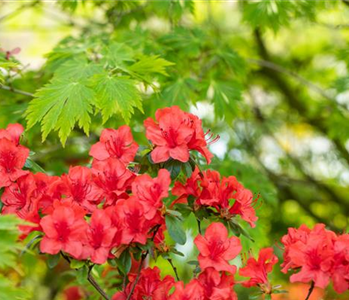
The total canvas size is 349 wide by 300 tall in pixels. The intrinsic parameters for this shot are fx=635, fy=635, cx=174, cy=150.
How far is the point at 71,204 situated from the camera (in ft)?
4.16

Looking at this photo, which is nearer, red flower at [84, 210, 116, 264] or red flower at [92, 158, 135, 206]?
red flower at [84, 210, 116, 264]

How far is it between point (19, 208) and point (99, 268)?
70 cm

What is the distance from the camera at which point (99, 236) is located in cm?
122

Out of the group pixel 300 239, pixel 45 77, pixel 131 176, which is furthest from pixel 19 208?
pixel 45 77

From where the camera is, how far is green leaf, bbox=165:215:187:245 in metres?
1.25

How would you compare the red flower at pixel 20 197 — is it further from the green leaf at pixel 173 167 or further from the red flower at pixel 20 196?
the green leaf at pixel 173 167

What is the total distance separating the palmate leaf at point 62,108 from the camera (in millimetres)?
1591

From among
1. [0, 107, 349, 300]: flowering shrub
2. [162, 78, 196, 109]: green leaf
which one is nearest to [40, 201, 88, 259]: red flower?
[0, 107, 349, 300]: flowering shrub

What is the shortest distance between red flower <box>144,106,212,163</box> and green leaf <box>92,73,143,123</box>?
26 cm

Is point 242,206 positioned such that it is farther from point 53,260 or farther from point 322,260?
point 53,260

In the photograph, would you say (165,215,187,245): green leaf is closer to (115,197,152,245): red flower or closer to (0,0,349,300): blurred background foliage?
(115,197,152,245): red flower

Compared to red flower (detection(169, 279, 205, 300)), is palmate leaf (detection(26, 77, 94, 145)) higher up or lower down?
higher up

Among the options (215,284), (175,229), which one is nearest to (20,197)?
(175,229)

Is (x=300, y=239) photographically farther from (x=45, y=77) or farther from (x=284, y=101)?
(x=284, y=101)
